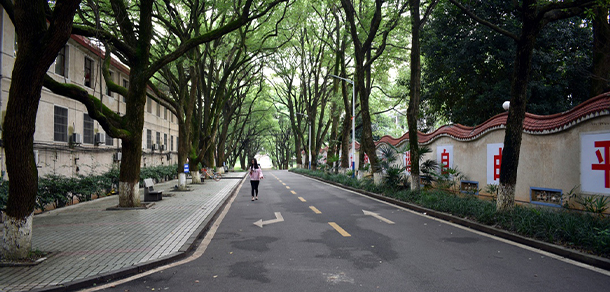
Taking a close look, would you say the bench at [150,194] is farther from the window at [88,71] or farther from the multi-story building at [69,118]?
the window at [88,71]

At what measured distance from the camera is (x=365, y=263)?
5.95m

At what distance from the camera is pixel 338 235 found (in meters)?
8.14

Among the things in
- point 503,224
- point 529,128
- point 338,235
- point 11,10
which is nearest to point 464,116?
point 529,128

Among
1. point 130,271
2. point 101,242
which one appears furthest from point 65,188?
point 130,271

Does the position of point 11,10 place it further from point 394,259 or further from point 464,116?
point 464,116

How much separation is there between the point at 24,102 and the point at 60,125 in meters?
13.5

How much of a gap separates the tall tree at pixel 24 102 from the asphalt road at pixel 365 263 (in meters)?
2.43

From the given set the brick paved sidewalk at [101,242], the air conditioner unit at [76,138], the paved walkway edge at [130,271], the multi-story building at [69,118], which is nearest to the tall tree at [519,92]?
the paved walkway edge at [130,271]

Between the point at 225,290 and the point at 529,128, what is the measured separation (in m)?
10.9

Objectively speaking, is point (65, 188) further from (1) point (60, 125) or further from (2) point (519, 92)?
(2) point (519, 92)

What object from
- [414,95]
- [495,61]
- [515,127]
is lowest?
[515,127]

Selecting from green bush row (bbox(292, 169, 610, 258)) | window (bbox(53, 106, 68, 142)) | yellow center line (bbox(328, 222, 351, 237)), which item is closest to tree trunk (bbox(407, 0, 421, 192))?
green bush row (bbox(292, 169, 610, 258))

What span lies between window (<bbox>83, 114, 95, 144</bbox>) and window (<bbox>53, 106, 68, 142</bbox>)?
172cm

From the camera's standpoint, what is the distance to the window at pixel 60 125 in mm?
16953
